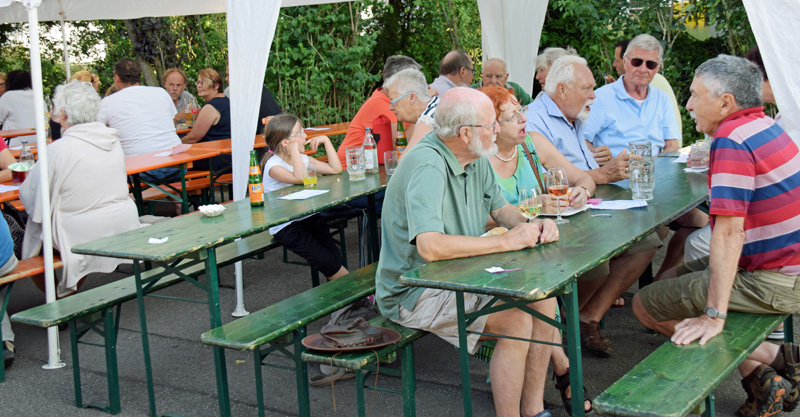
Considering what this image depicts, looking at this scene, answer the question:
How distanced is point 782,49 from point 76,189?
→ 390 centimetres

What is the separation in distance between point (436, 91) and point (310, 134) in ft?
5.07

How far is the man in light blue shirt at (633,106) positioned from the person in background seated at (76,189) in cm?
307

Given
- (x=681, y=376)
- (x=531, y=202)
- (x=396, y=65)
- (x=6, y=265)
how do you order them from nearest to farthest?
(x=681, y=376) < (x=531, y=202) < (x=6, y=265) < (x=396, y=65)

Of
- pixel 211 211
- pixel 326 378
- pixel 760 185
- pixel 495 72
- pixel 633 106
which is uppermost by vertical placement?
pixel 495 72

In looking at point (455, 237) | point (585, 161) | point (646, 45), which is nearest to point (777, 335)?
point (585, 161)

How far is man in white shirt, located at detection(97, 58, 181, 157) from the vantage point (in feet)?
23.1

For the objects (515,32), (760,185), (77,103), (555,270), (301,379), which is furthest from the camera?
(515,32)

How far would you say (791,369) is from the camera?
321 cm

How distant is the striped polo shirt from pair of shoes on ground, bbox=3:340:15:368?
3.76 m

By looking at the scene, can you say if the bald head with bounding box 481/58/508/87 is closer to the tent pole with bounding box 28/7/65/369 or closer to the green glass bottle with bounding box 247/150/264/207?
the green glass bottle with bounding box 247/150/264/207

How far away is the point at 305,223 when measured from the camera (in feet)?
15.2

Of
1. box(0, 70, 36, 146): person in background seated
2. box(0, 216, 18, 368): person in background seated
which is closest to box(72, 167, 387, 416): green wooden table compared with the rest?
box(0, 216, 18, 368): person in background seated

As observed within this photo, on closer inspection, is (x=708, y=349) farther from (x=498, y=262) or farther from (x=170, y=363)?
(x=170, y=363)

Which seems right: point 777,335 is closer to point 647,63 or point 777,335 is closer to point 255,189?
point 647,63
